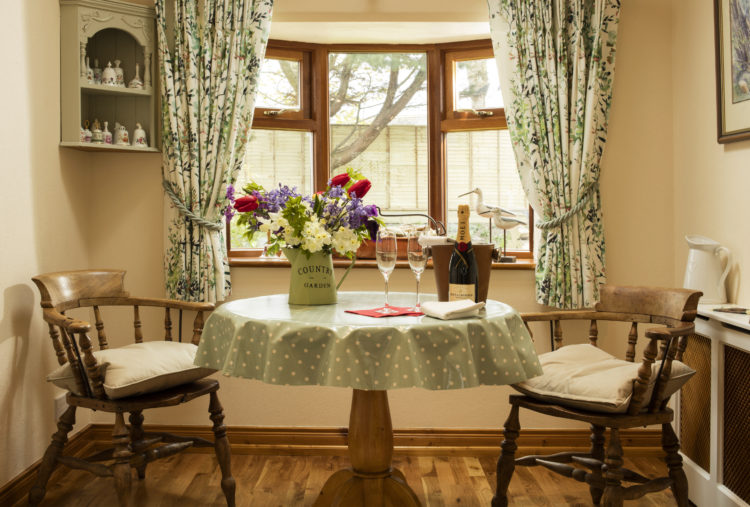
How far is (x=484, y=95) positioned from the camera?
3387mm

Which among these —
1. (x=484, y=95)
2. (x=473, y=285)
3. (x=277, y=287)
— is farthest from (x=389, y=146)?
(x=473, y=285)

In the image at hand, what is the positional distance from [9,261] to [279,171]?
1.39 metres

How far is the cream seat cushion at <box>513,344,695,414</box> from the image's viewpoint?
2.01 meters

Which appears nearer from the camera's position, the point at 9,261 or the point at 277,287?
the point at 9,261

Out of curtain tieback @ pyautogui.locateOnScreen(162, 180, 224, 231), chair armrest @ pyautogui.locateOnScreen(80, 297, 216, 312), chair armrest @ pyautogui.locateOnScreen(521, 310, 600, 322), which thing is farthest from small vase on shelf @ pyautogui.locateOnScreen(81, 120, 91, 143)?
chair armrest @ pyautogui.locateOnScreen(521, 310, 600, 322)

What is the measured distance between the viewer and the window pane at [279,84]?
3.41m

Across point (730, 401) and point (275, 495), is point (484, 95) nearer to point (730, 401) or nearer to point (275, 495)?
point (730, 401)

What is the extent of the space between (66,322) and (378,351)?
1.16 meters

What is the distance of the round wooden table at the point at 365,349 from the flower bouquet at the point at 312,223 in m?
0.17

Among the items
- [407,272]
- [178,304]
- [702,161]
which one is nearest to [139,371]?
[178,304]

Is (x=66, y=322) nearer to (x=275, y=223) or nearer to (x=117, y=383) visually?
(x=117, y=383)

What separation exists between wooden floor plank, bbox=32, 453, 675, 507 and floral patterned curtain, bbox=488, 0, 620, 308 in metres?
0.79

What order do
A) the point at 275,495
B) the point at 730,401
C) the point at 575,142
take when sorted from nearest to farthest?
the point at 730,401 < the point at 275,495 < the point at 575,142

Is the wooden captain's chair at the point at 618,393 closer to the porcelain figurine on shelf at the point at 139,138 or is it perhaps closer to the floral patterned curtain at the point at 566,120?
the floral patterned curtain at the point at 566,120
